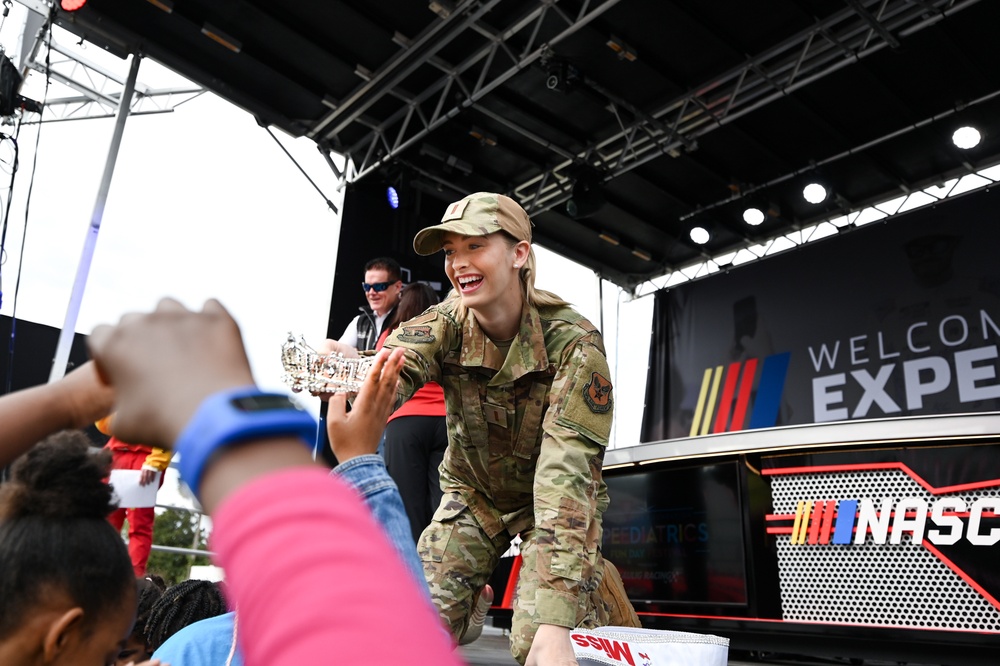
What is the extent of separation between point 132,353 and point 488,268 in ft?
6.62

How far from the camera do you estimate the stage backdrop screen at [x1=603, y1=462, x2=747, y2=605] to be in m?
4.38

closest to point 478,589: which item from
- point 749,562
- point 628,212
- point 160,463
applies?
point 749,562

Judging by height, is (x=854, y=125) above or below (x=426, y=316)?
above

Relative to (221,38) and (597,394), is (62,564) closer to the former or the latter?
(597,394)

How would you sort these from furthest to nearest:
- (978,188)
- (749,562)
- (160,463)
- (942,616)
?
(978,188), (160,463), (749,562), (942,616)

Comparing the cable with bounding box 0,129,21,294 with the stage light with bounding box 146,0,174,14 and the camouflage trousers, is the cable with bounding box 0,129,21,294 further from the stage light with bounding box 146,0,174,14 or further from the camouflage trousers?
the camouflage trousers

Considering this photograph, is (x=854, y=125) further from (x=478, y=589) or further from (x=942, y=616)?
(x=478, y=589)

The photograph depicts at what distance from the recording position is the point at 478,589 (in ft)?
8.42

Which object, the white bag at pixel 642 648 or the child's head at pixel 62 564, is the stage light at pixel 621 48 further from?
the child's head at pixel 62 564

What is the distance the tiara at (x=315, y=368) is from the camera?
1476mm

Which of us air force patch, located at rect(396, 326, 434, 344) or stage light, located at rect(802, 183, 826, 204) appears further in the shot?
stage light, located at rect(802, 183, 826, 204)

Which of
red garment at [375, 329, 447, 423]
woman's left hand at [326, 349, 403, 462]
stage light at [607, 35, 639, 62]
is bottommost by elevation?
woman's left hand at [326, 349, 403, 462]

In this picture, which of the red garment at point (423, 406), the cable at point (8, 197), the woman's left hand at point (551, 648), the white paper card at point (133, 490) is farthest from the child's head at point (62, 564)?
the cable at point (8, 197)

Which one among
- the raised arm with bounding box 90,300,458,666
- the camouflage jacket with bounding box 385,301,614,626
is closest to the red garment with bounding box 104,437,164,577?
the camouflage jacket with bounding box 385,301,614,626
